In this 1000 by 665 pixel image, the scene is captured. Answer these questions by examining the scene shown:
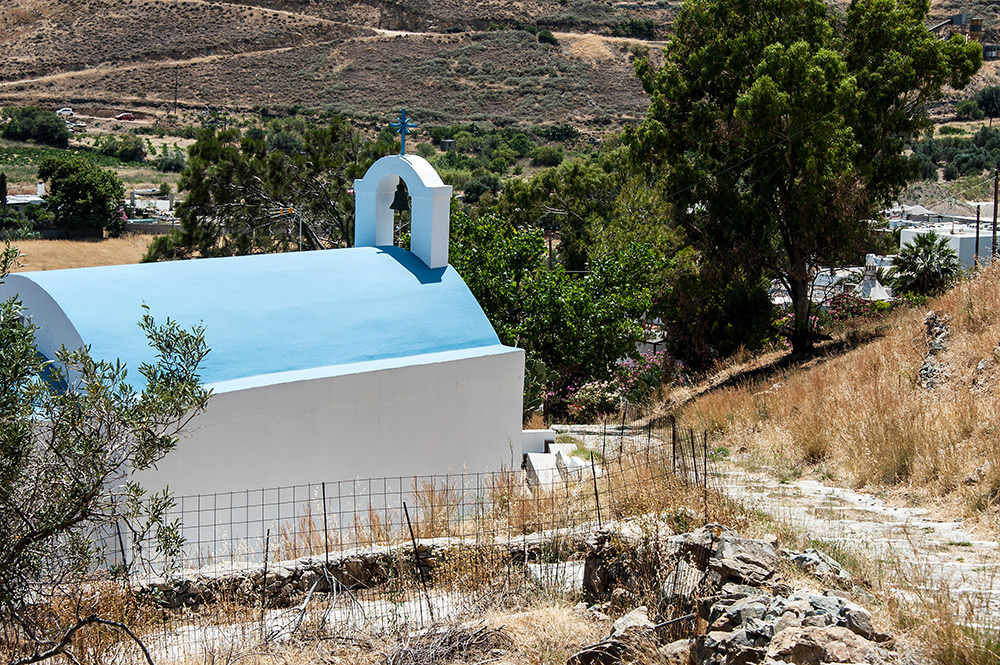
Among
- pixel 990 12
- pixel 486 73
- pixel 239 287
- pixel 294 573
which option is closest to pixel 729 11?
pixel 239 287

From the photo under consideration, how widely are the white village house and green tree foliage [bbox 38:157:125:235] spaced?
33.6m

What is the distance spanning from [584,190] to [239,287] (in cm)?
2103

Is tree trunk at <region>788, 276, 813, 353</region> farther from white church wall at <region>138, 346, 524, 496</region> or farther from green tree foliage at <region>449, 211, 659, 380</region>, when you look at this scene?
white church wall at <region>138, 346, 524, 496</region>

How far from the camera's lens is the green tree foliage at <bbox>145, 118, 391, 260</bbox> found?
26266 millimetres

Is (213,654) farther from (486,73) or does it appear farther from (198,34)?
(198,34)

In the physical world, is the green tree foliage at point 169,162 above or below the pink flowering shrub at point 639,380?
above

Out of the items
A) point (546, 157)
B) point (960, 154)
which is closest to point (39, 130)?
point (546, 157)

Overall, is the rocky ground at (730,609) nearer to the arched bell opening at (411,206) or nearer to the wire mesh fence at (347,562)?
the wire mesh fence at (347,562)

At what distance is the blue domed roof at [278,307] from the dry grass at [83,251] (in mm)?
24918

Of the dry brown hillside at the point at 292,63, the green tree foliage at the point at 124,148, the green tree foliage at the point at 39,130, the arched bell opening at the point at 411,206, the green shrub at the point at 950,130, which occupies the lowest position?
the arched bell opening at the point at 411,206

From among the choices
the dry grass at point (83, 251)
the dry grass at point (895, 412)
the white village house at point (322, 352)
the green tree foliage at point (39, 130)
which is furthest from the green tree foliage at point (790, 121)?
the green tree foliage at point (39, 130)

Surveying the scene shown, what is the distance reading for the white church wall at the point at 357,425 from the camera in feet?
25.4

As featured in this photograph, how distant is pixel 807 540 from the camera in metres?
6.01

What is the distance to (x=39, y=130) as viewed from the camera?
5394 centimetres
